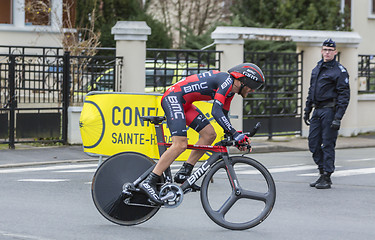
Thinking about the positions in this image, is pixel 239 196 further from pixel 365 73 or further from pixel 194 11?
pixel 194 11

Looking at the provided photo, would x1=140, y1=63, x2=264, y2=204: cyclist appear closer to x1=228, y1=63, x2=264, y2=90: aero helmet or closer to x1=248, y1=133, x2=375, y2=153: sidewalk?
x1=228, y1=63, x2=264, y2=90: aero helmet

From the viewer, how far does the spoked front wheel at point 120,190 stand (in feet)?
25.3

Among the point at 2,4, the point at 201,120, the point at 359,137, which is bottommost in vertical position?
the point at 359,137

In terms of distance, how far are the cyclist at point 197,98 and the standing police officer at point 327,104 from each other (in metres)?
3.07

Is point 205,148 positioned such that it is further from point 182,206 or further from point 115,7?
point 115,7

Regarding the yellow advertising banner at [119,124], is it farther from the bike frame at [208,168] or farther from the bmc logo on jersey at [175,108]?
the bike frame at [208,168]

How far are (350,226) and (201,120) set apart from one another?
72.3 inches

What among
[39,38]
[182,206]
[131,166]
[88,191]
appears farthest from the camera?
[39,38]

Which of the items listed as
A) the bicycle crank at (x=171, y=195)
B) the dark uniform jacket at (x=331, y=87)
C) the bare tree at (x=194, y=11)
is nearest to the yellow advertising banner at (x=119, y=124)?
the dark uniform jacket at (x=331, y=87)

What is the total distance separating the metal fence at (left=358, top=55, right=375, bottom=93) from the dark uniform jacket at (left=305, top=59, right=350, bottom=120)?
9.48 meters

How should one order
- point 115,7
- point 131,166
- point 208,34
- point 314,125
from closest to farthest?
point 131,166 → point 314,125 → point 208,34 → point 115,7

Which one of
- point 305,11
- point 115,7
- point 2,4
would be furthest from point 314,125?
point 115,7

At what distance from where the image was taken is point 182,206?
9055 millimetres

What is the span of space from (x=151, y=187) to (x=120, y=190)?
345 mm
